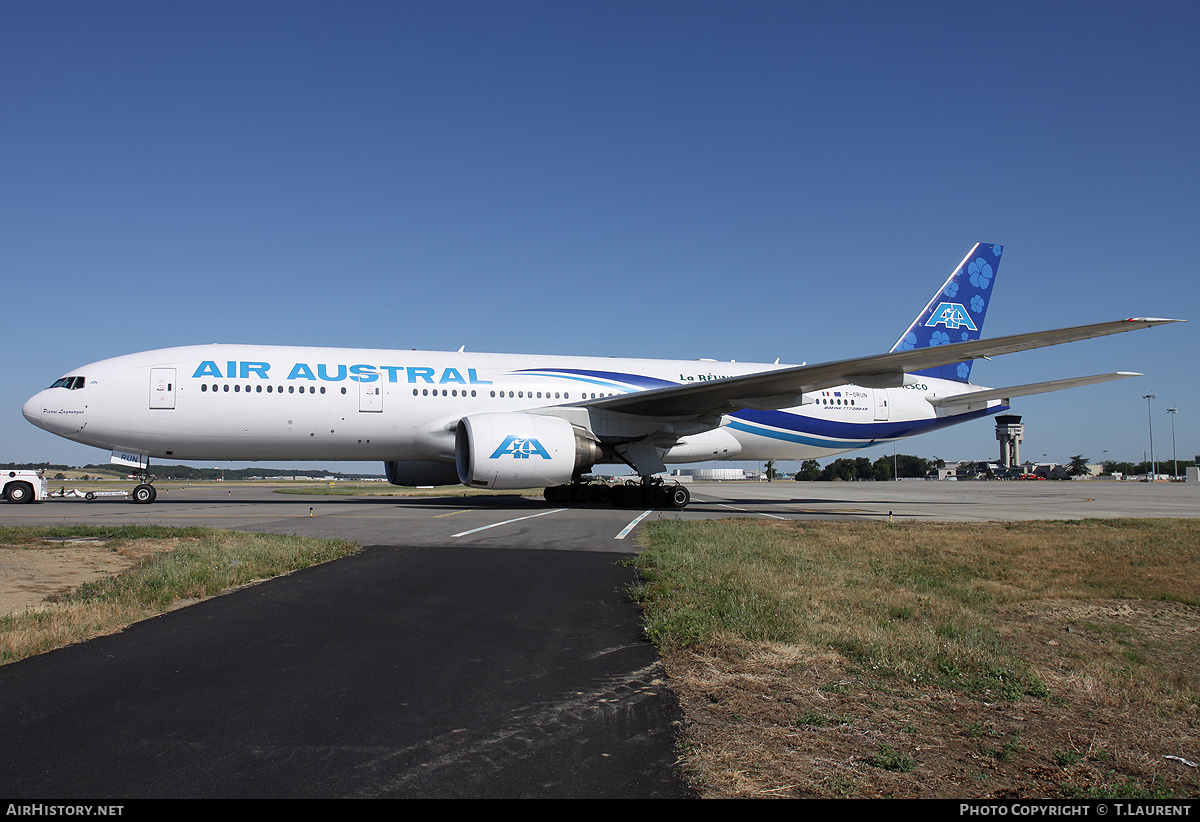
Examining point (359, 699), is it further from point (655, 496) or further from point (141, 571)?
point (655, 496)

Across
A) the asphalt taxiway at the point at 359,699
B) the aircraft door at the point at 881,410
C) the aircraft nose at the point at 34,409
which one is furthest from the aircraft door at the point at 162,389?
the aircraft door at the point at 881,410

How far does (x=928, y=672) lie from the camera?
409 centimetres

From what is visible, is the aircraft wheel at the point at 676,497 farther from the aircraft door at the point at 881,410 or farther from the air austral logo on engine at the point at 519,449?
the aircraft door at the point at 881,410

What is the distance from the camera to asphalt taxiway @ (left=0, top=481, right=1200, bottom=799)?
2.80 metres

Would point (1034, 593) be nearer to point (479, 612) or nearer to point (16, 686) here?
point (479, 612)

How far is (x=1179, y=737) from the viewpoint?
324cm

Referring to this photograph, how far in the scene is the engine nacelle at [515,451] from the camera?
16312 mm

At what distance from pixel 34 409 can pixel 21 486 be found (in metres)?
3.95

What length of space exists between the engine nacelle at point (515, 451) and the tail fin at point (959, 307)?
12.5m

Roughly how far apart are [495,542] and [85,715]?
277 inches

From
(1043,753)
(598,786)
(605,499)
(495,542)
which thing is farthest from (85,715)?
(605,499)

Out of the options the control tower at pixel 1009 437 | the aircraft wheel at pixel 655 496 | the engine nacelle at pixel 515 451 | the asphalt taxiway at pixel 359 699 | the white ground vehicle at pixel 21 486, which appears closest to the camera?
the asphalt taxiway at pixel 359 699
